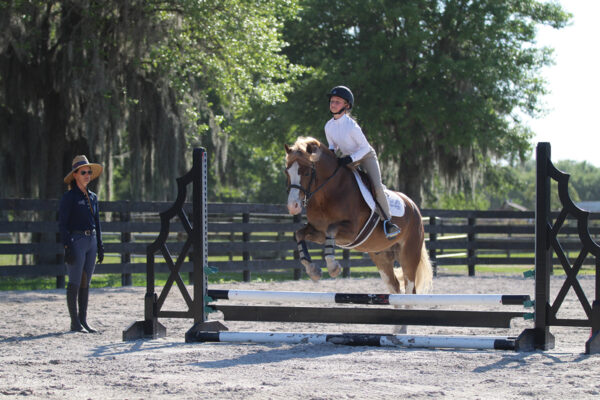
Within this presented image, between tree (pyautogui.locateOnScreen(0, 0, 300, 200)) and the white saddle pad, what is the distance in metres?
7.83

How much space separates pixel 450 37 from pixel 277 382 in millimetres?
18512

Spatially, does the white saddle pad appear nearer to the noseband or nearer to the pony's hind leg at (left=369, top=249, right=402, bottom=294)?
the noseband

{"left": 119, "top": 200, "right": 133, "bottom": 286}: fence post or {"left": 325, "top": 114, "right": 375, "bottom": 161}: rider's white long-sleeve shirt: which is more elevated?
{"left": 325, "top": 114, "right": 375, "bottom": 161}: rider's white long-sleeve shirt

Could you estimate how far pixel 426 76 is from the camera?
67.4 feet

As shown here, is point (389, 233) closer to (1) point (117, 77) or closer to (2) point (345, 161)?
(2) point (345, 161)

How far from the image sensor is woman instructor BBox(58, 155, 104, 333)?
23.9ft

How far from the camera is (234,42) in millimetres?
14922

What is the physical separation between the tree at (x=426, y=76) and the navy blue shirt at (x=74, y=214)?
45.4 ft

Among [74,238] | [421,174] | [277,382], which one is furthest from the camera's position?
[421,174]

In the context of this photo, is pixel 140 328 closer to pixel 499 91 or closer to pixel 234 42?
pixel 234 42

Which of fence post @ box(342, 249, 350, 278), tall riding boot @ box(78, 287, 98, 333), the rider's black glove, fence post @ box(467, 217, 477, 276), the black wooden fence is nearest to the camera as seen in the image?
the rider's black glove

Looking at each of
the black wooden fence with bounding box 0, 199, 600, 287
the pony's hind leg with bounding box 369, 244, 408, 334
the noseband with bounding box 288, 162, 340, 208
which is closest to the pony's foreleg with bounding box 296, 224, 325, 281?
the noseband with bounding box 288, 162, 340, 208

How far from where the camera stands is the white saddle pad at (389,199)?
6953 millimetres

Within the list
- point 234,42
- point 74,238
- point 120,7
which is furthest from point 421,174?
point 74,238
